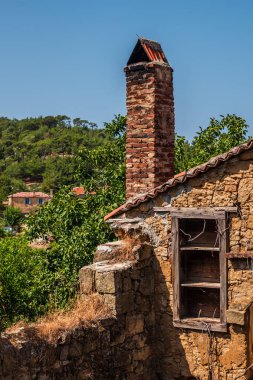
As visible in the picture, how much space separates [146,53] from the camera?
900 cm

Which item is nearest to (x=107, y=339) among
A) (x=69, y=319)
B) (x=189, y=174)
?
(x=69, y=319)

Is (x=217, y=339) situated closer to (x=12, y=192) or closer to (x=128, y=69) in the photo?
→ (x=128, y=69)

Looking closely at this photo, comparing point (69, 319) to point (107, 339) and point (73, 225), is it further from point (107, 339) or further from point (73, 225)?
point (73, 225)

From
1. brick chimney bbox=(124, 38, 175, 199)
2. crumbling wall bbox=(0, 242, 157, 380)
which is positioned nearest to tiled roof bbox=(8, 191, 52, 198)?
brick chimney bbox=(124, 38, 175, 199)

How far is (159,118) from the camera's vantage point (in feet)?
29.3

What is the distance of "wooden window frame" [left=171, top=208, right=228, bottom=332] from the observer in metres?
7.53

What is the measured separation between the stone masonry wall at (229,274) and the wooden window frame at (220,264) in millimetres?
82

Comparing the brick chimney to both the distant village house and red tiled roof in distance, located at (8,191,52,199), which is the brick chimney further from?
the distant village house

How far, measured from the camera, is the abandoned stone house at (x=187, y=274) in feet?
24.3

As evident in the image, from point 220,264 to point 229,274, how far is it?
183mm

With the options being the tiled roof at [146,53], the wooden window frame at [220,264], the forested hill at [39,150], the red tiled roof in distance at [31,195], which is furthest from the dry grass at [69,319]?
the red tiled roof in distance at [31,195]

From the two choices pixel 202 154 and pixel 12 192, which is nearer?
pixel 202 154

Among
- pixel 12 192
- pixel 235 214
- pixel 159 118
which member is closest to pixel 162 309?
pixel 235 214

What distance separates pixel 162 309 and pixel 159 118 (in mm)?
3083
